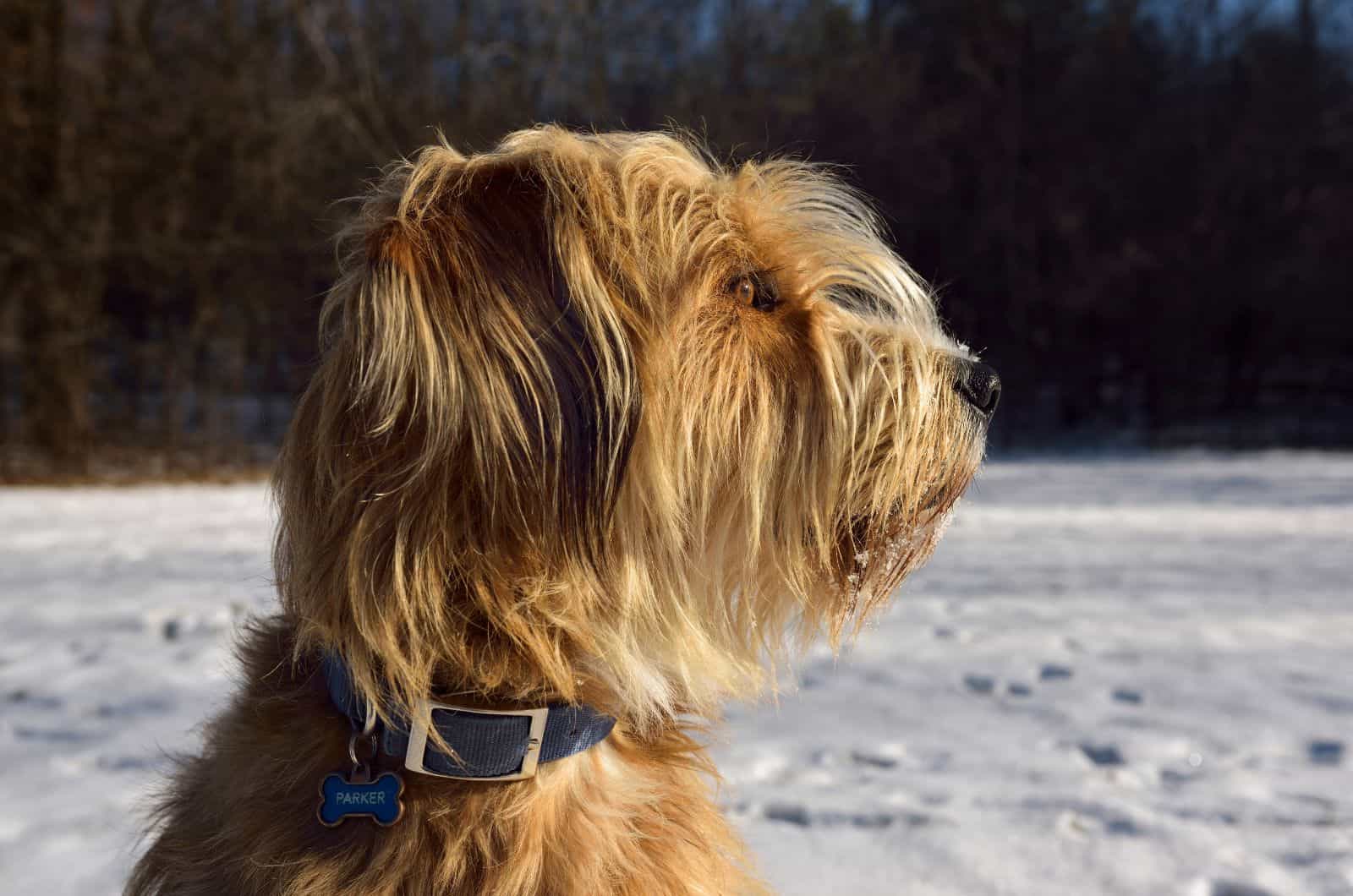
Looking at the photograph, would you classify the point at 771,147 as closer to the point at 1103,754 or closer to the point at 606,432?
the point at 1103,754

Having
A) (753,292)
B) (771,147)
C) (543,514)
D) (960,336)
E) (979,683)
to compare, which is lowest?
(979,683)

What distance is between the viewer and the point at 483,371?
176 cm

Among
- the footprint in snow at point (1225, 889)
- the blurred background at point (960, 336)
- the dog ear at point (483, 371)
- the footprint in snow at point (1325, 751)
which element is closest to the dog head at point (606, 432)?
the dog ear at point (483, 371)

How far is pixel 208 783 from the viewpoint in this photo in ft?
6.46

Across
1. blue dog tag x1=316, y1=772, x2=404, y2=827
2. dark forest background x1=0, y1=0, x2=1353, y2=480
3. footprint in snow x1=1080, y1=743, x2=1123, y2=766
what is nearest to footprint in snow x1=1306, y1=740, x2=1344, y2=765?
footprint in snow x1=1080, y1=743, x2=1123, y2=766

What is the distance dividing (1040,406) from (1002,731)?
20890mm

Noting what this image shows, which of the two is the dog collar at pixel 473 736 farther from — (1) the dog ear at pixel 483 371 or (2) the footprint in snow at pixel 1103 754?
(2) the footprint in snow at pixel 1103 754

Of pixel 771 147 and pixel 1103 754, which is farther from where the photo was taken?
pixel 771 147

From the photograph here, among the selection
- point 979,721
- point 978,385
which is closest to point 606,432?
point 978,385

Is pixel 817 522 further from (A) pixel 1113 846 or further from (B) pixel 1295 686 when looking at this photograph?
(B) pixel 1295 686

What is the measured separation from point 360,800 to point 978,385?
146 centimetres

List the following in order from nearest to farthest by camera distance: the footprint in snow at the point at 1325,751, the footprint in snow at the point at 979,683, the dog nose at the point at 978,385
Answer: the dog nose at the point at 978,385
the footprint in snow at the point at 1325,751
the footprint in snow at the point at 979,683

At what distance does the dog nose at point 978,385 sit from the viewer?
7.35 ft

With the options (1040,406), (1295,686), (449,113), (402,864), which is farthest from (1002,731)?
(1040,406)
